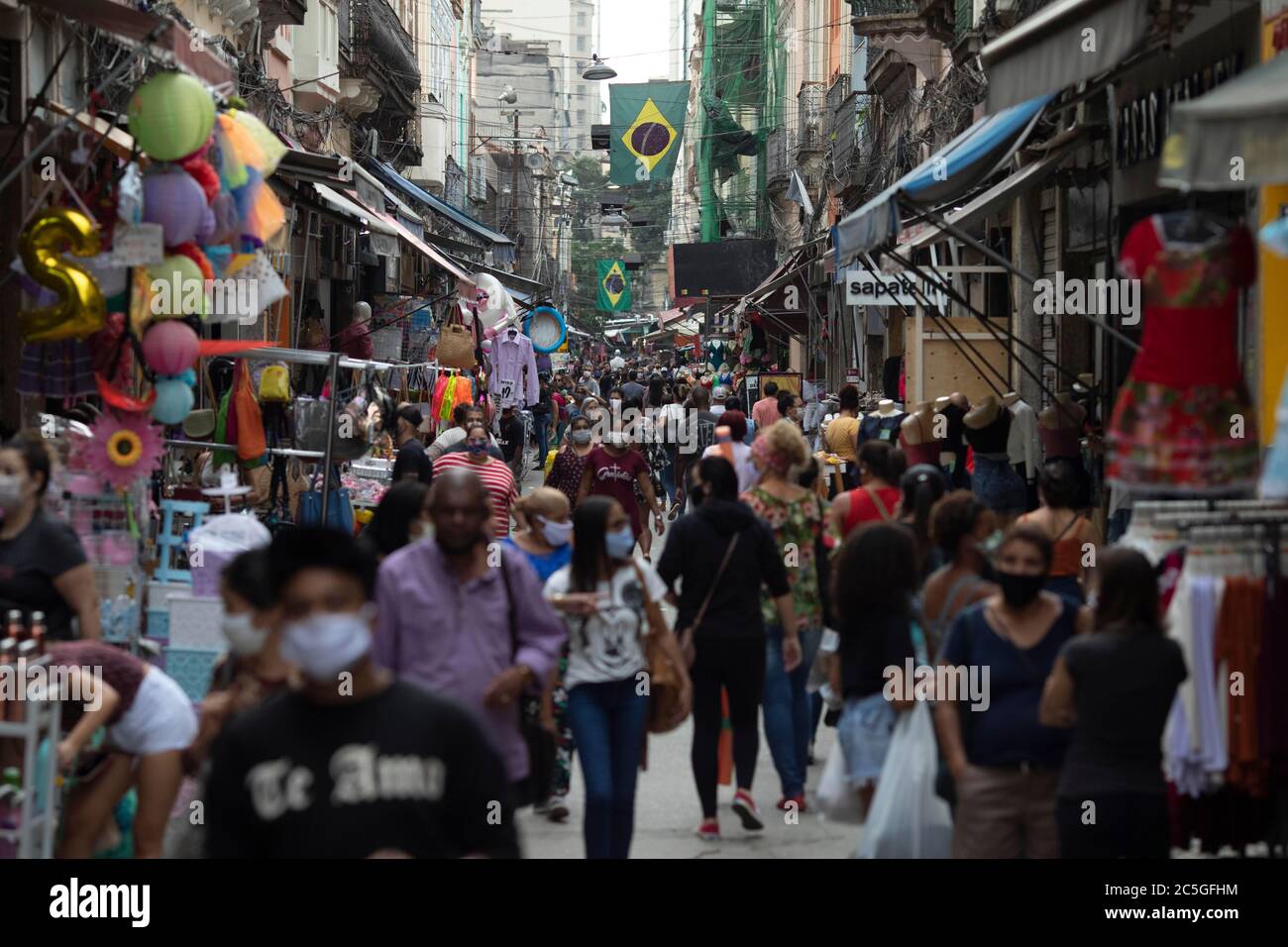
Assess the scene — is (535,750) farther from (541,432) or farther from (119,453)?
(541,432)

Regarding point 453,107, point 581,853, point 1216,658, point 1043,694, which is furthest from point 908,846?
point 453,107

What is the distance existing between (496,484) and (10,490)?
5.39 metres

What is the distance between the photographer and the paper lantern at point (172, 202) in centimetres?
858

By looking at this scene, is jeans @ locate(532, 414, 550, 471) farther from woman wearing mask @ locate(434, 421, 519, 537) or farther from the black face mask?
the black face mask

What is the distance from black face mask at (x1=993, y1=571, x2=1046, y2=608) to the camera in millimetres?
5770

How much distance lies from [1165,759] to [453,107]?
49610mm

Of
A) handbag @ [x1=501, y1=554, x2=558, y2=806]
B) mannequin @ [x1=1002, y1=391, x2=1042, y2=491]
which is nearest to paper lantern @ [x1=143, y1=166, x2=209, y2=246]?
handbag @ [x1=501, y1=554, x2=558, y2=806]

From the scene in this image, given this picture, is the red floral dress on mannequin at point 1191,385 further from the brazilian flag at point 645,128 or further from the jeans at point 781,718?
the brazilian flag at point 645,128

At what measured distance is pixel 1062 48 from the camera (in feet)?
26.1

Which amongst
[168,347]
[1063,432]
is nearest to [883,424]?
[1063,432]

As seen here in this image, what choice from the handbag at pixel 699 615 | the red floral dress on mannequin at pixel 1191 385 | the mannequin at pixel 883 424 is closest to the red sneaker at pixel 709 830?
the handbag at pixel 699 615

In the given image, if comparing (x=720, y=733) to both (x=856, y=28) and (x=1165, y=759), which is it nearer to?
(x=1165, y=759)

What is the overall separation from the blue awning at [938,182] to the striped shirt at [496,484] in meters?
2.70

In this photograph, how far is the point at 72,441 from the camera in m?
8.92
